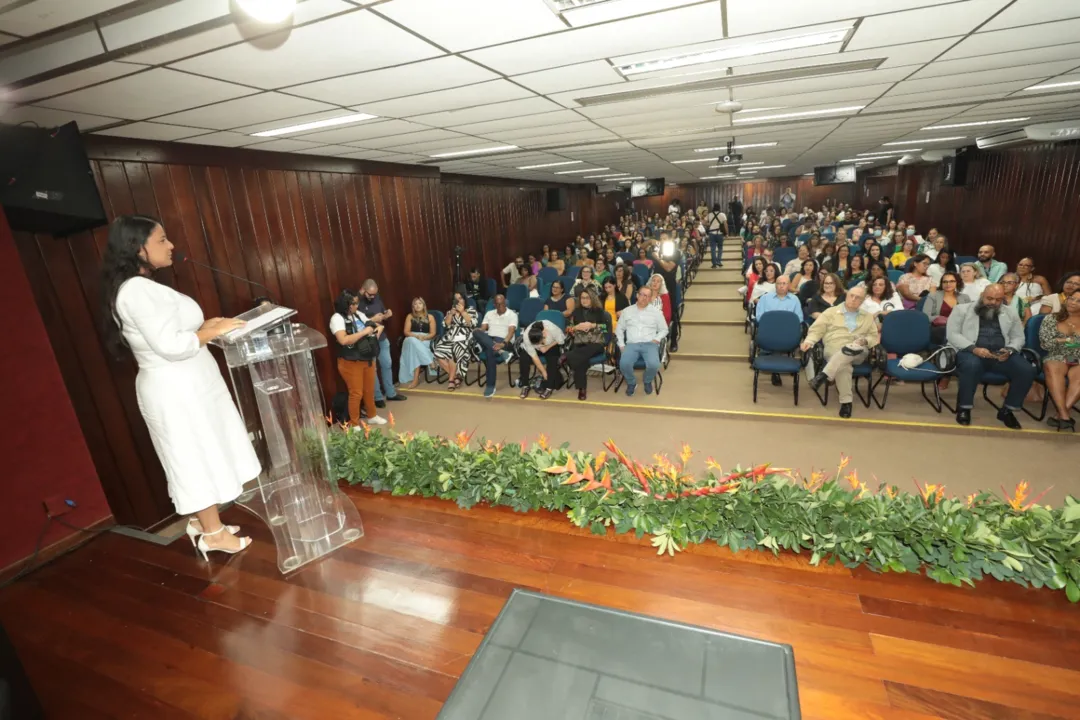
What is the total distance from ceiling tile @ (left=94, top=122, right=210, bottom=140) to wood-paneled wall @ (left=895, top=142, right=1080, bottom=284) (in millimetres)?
10451

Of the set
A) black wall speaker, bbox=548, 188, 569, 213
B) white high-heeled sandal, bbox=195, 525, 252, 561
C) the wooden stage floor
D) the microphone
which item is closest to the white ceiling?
the microphone

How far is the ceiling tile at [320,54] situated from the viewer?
2000 millimetres

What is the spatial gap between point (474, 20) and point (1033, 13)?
2580 mm

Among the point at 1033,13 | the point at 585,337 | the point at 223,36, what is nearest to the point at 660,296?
the point at 585,337

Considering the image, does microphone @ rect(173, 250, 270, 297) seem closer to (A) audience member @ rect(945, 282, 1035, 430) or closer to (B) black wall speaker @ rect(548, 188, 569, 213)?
(A) audience member @ rect(945, 282, 1035, 430)

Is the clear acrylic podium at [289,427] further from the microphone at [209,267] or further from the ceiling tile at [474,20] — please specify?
the microphone at [209,267]

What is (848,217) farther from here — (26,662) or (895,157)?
(26,662)

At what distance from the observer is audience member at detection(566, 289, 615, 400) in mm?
5488

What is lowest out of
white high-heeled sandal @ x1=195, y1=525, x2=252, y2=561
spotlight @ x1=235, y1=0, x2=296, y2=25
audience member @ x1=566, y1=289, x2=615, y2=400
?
white high-heeled sandal @ x1=195, y1=525, x2=252, y2=561

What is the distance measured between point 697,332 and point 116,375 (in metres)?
6.68

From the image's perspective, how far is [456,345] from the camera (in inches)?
245

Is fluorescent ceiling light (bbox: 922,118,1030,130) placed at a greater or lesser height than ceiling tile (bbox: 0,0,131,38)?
lesser

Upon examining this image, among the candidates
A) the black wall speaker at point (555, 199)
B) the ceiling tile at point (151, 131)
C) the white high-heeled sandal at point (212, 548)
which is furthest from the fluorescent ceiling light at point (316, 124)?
the black wall speaker at point (555, 199)

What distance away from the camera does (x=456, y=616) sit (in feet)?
7.06
